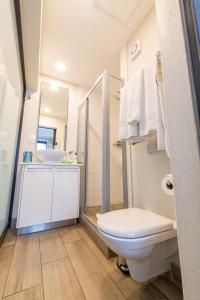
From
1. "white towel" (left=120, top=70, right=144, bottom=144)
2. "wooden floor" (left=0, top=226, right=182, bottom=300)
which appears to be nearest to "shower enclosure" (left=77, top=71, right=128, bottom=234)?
"white towel" (left=120, top=70, right=144, bottom=144)

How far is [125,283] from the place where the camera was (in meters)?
0.88

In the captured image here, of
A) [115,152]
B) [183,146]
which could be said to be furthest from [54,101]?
[183,146]

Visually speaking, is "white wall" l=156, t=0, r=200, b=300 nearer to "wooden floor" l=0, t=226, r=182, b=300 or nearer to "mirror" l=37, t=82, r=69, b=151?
"wooden floor" l=0, t=226, r=182, b=300

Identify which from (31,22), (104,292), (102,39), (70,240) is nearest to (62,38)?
(102,39)

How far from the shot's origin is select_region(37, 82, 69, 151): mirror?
2.17 meters

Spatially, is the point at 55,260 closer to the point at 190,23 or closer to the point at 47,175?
the point at 47,175

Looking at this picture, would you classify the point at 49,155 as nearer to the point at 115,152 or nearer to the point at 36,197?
the point at 36,197

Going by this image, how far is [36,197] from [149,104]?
152cm

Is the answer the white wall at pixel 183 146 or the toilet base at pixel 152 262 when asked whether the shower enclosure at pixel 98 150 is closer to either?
the toilet base at pixel 152 262

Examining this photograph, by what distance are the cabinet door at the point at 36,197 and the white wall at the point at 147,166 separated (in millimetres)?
975

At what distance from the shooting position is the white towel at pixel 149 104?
0.99m

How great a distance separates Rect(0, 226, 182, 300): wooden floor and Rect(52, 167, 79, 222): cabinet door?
1.28ft

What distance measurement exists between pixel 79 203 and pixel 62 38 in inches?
83.9

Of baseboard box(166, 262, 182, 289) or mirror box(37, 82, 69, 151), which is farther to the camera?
mirror box(37, 82, 69, 151)
